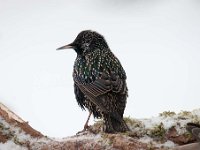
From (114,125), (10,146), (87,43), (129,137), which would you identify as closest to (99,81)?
(114,125)

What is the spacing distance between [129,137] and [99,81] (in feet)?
5.43

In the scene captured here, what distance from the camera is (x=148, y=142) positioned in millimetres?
5191

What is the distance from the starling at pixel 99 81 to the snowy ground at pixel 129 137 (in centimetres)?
39

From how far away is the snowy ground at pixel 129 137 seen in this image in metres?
5.02

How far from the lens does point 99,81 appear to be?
6.69 m

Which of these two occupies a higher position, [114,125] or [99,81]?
[99,81]

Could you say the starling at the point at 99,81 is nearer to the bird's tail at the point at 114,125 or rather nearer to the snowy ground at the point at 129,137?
the bird's tail at the point at 114,125

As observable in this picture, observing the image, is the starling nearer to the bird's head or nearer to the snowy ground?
the bird's head

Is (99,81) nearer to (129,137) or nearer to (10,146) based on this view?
(129,137)

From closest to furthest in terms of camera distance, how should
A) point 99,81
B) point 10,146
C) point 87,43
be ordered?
1. point 10,146
2. point 99,81
3. point 87,43

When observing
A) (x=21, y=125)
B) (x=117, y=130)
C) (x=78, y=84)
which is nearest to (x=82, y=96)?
(x=78, y=84)

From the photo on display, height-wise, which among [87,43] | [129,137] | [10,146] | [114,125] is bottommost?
[10,146]

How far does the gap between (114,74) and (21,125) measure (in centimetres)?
176

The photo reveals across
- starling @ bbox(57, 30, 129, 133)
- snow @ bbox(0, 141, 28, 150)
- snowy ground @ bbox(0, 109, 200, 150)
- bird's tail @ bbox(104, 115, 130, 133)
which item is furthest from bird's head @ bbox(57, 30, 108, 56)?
snow @ bbox(0, 141, 28, 150)
